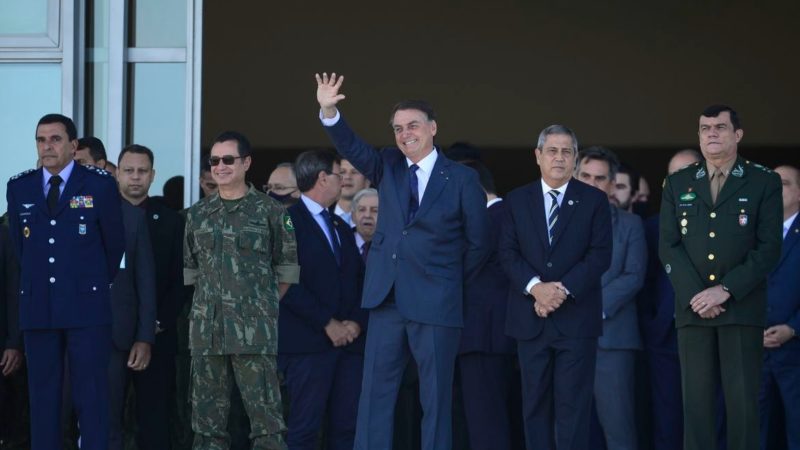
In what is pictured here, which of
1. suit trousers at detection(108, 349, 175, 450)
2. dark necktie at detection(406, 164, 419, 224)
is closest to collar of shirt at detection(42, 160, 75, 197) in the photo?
suit trousers at detection(108, 349, 175, 450)

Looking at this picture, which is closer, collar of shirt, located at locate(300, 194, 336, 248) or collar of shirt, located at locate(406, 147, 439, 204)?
collar of shirt, located at locate(406, 147, 439, 204)

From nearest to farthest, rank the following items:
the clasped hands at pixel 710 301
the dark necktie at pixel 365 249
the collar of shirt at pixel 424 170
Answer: the clasped hands at pixel 710 301
the collar of shirt at pixel 424 170
the dark necktie at pixel 365 249

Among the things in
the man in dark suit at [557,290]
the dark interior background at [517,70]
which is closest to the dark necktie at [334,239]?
the man in dark suit at [557,290]

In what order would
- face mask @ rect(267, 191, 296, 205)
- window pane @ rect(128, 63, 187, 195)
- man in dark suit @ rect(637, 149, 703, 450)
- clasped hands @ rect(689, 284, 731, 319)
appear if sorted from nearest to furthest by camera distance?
clasped hands @ rect(689, 284, 731, 319)
man in dark suit @ rect(637, 149, 703, 450)
face mask @ rect(267, 191, 296, 205)
window pane @ rect(128, 63, 187, 195)

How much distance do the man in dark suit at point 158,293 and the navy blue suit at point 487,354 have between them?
159cm

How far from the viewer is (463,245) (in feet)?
21.5

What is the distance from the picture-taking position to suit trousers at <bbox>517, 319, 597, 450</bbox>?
261 inches

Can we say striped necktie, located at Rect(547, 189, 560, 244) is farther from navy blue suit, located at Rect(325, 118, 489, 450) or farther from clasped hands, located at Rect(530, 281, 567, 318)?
navy blue suit, located at Rect(325, 118, 489, 450)

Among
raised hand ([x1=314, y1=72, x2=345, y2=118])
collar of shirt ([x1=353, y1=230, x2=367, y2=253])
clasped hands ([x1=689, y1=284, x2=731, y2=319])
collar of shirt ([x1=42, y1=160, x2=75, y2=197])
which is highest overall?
raised hand ([x1=314, y1=72, x2=345, y2=118])

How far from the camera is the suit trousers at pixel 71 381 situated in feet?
22.1

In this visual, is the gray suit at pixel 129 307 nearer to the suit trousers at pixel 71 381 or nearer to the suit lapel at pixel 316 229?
the suit trousers at pixel 71 381

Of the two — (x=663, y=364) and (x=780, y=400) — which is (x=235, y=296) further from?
(x=780, y=400)

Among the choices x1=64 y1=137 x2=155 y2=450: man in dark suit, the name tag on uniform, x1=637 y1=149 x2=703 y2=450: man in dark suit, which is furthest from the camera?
x1=637 y1=149 x2=703 y2=450: man in dark suit

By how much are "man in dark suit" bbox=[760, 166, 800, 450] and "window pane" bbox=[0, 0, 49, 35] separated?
4643 millimetres
